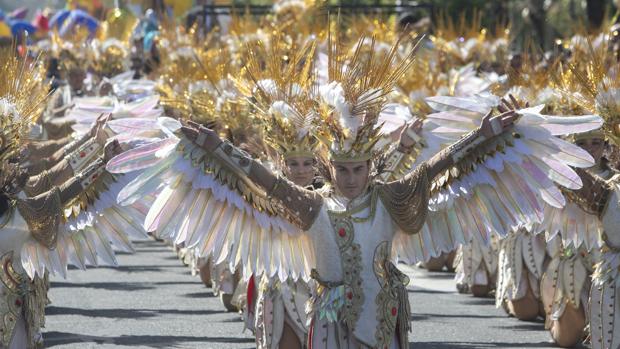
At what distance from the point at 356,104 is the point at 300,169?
89 centimetres

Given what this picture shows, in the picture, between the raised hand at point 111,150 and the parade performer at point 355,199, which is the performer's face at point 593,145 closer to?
the parade performer at point 355,199

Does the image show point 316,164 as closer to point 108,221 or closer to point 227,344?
point 108,221

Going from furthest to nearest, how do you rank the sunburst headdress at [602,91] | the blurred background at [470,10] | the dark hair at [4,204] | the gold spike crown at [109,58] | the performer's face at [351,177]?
the blurred background at [470,10], the gold spike crown at [109,58], the sunburst headdress at [602,91], the dark hair at [4,204], the performer's face at [351,177]

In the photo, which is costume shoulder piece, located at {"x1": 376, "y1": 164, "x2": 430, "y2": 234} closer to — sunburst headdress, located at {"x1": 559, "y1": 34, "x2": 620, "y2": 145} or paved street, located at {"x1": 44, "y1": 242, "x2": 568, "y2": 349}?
sunburst headdress, located at {"x1": 559, "y1": 34, "x2": 620, "y2": 145}

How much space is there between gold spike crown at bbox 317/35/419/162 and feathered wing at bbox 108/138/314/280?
0.41 m

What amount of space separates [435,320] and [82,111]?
9.47 feet

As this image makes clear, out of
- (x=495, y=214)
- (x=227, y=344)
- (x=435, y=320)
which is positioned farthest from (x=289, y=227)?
(x=435, y=320)

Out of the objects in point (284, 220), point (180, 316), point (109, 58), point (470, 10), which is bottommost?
point (470, 10)

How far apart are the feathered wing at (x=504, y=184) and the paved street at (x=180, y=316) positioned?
2.83 metres

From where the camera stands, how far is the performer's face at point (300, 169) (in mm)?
7426

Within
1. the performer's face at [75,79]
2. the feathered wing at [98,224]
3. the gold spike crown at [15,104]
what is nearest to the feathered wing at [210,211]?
the feathered wing at [98,224]

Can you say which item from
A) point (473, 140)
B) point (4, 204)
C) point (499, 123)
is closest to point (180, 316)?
point (4, 204)

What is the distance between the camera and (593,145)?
332 inches

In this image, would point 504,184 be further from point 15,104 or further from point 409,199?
point 15,104
